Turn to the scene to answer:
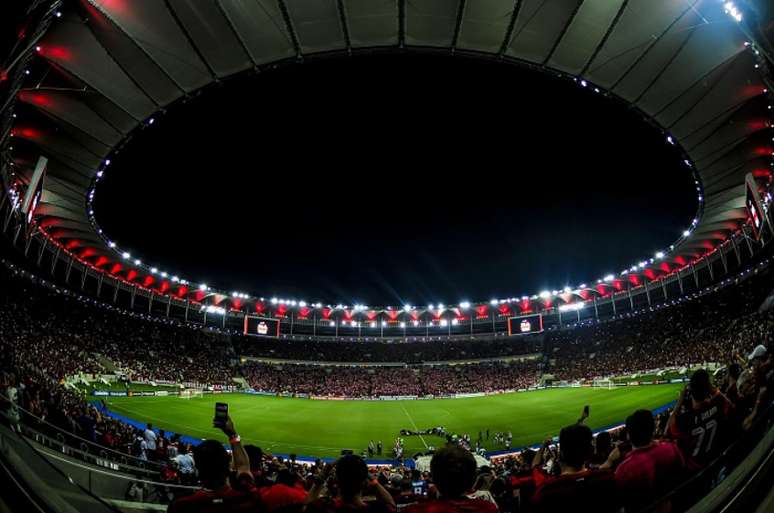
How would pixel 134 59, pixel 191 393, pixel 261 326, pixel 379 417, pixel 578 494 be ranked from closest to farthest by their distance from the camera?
pixel 578 494 < pixel 134 59 < pixel 379 417 < pixel 191 393 < pixel 261 326

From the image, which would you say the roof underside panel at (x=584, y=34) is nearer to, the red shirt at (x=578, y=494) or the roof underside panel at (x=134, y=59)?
the roof underside panel at (x=134, y=59)

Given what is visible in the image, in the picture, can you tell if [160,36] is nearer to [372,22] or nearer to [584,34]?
[372,22]

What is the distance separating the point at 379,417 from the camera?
41.4 m

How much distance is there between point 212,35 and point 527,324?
185ft

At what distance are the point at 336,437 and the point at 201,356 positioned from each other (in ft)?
140

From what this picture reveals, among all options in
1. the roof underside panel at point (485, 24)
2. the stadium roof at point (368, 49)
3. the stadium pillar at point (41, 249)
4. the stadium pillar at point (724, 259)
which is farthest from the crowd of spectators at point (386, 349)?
the roof underside panel at point (485, 24)

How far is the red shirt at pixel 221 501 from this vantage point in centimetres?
330

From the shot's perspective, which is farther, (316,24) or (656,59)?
(656,59)

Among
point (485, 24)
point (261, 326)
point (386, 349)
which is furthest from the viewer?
point (386, 349)

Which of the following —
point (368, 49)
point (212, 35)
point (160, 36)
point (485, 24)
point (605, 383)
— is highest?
point (368, 49)

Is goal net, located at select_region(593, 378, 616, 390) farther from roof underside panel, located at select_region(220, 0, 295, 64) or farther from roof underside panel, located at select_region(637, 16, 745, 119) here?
roof underside panel, located at select_region(220, 0, 295, 64)

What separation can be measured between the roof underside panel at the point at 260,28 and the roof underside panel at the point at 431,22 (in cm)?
587

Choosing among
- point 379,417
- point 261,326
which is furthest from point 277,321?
point 379,417

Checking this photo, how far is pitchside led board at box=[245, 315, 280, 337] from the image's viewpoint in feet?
206
